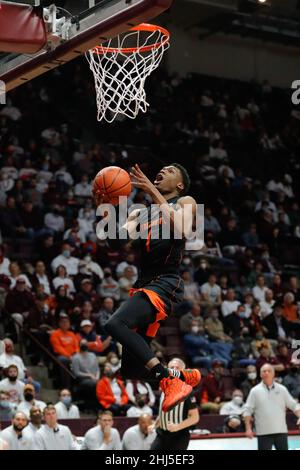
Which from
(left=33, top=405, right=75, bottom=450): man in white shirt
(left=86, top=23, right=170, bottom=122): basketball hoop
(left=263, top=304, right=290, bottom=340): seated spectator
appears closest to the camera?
(left=86, top=23, right=170, bottom=122): basketball hoop

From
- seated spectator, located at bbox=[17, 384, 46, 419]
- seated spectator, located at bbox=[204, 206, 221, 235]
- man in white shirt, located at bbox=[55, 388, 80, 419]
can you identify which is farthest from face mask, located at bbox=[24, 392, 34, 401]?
seated spectator, located at bbox=[204, 206, 221, 235]

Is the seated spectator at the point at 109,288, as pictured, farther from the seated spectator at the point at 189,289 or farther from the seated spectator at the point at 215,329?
the seated spectator at the point at 215,329

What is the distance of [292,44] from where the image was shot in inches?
1047

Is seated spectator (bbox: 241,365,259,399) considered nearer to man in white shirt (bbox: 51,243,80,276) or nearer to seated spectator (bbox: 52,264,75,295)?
seated spectator (bbox: 52,264,75,295)

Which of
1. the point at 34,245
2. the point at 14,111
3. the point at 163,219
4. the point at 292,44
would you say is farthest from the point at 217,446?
the point at 292,44

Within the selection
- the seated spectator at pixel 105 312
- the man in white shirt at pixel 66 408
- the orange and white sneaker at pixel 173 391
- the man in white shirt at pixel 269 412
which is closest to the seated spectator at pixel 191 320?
the seated spectator at pixel 105 312

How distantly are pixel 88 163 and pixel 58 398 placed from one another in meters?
6.40

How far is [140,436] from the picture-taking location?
12.2 meters

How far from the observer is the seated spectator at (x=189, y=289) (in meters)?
17.1

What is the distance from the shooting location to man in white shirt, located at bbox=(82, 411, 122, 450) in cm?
1202

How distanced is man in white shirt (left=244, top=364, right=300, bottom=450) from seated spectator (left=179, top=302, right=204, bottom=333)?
13.5 feet

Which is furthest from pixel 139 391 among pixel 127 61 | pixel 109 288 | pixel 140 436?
pixel 127 61

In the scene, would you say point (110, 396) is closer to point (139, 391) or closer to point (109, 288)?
point (139, 391)
